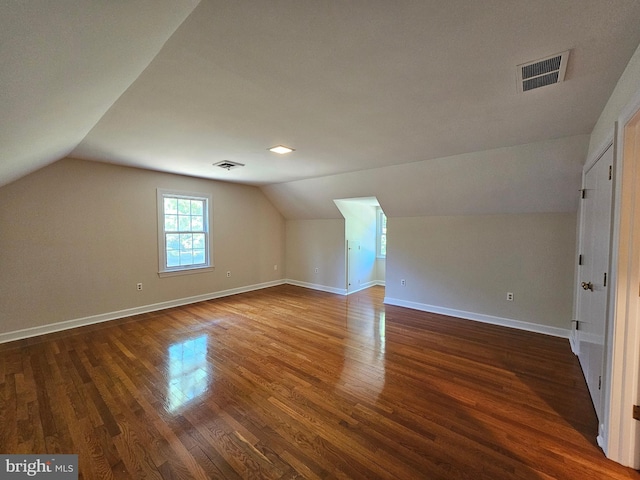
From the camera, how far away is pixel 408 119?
2.25 m

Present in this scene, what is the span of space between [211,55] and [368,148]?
6.66 ft

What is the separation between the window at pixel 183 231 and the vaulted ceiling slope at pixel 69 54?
2.59m

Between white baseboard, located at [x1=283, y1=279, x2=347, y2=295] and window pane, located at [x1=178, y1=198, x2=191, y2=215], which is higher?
window pane, located at [x1=178, y1=198, x2=191, y2=215]

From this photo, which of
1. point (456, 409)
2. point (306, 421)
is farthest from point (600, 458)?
point (306, 421)

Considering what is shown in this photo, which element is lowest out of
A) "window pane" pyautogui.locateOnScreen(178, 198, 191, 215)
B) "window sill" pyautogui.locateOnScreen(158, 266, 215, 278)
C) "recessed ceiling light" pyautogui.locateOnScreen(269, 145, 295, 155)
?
"window sill" pyautogui.locateOnScreen(158, 266, 215, 278)

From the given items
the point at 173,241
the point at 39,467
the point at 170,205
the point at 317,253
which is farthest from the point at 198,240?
the point at 39,467

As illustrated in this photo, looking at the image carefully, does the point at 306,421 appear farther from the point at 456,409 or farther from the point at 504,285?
the point at 504,285

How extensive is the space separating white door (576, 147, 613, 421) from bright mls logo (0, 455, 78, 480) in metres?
3.38

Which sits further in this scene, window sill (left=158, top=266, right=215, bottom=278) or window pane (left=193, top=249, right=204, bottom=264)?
window pane (left=193, top=249, right=204, bottom=264)

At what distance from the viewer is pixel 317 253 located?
6055 mm

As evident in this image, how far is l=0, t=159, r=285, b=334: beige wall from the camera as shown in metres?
3.18

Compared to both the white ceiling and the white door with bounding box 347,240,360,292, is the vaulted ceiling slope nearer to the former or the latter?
the white ceiling

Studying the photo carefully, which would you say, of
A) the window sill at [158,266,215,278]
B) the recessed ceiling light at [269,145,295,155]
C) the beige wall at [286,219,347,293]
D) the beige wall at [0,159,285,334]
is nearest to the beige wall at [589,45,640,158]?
the recessed ceiling light at [269,145,295,155]

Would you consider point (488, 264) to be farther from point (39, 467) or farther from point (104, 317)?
point (104, 317)
